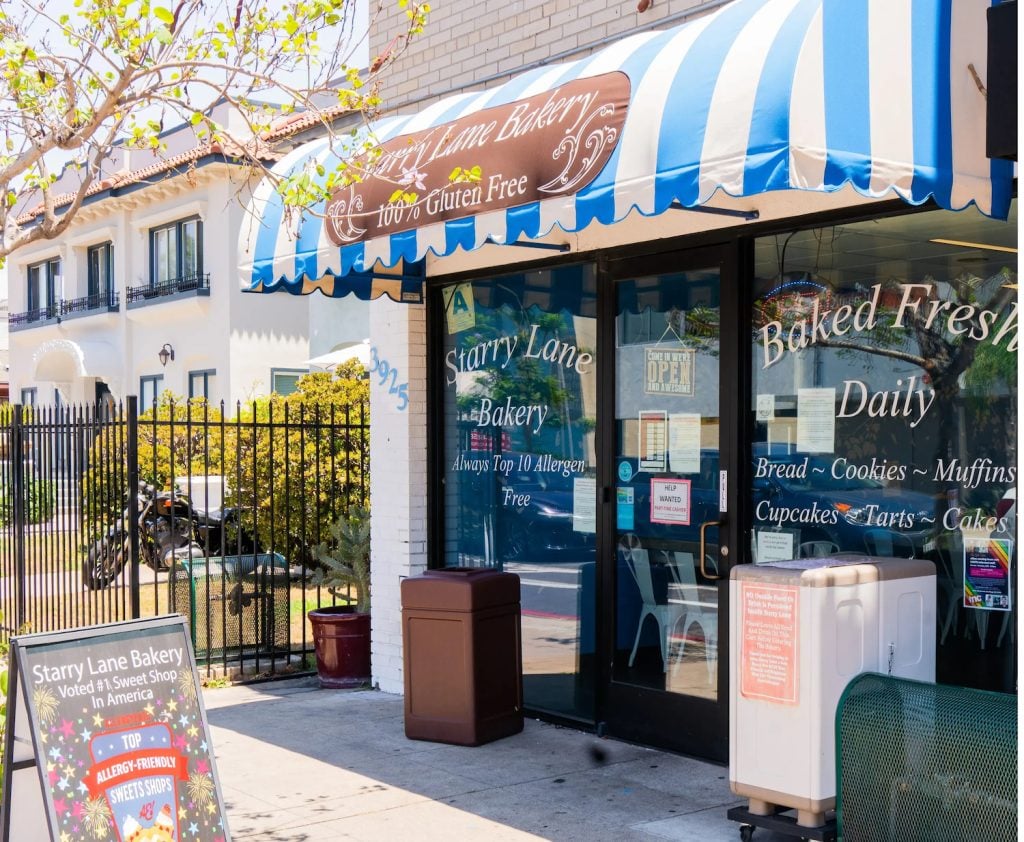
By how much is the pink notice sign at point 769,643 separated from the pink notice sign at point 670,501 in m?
1.51

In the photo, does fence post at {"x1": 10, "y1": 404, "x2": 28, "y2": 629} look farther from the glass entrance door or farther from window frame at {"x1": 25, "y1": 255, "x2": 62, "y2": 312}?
window frame at {"x1": 25, "y1": 255, "x2": 62, "y2": 312}

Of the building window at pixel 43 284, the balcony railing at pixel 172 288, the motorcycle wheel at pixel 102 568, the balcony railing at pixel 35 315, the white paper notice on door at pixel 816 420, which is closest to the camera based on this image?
the white paper notice on door at pixel 816 420

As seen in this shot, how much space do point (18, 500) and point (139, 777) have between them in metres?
6.73

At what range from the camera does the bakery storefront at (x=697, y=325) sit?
4891 mm

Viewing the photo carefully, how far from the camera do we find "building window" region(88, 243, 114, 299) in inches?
1151

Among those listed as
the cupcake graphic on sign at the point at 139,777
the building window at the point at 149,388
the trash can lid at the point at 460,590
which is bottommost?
the cupcake graphic on sign at the point at 139,777

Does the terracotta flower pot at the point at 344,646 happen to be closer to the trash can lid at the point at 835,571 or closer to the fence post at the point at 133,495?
the fence post at the point at 133,495

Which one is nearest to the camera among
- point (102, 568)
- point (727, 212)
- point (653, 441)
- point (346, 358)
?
point (727, 212)

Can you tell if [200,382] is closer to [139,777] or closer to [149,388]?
[149,388]

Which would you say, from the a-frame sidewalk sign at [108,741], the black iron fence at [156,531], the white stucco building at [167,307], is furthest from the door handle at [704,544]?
the white stucco building at [167,307]

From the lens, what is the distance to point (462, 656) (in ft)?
23.5

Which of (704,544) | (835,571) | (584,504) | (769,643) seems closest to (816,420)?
(704,544)

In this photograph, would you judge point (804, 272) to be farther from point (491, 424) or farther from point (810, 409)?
point (491, 424)

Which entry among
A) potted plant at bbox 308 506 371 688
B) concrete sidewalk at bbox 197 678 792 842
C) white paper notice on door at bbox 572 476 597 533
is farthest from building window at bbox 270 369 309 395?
white paper notice on door at bbox 572 476 597 533
